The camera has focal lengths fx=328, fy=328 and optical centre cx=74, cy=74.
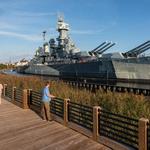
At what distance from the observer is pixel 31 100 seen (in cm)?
1830

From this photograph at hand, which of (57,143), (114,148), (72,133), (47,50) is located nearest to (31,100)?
(72,133)

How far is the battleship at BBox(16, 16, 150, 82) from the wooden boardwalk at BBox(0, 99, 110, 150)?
162ft

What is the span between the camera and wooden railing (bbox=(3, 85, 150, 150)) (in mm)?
8156

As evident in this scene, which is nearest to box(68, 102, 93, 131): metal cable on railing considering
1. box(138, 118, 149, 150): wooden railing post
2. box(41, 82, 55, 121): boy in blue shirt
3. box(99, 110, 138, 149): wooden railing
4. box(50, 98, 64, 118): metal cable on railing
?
box(50, 98, 64, 118): metal cable on railing

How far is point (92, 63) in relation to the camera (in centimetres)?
7244

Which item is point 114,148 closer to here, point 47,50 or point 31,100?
point 31,100

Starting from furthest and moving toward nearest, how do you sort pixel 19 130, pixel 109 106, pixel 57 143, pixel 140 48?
pixel 140 48
pixel 109 106
pixel 19 130
pixel 57 143

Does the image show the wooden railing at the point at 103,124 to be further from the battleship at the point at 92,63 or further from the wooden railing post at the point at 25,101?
the battleship at the point at 92,63

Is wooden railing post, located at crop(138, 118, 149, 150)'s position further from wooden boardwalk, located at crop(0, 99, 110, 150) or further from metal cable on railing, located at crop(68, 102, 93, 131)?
metal cable on railing, located at crop(68, 102, 93, 131)

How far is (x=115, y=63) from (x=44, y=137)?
56071mm

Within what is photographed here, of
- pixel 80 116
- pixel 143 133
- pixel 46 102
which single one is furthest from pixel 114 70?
pixel 143 133

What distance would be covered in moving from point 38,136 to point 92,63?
2438 inches

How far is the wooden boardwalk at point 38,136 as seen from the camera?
9.51 metres

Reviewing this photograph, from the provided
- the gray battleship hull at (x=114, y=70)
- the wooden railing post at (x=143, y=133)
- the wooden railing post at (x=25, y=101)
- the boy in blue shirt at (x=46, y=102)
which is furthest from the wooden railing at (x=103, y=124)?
the gray battleship hull at (x=114, y=70)
